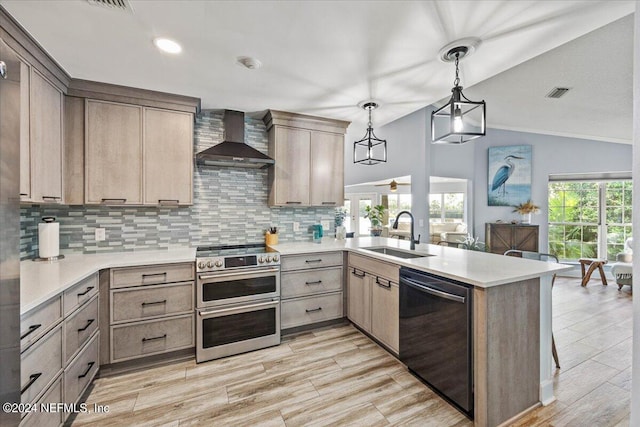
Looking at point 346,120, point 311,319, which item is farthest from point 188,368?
point 346,120

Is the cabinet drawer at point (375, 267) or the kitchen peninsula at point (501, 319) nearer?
the kitchen peninsula at point (501, 319)

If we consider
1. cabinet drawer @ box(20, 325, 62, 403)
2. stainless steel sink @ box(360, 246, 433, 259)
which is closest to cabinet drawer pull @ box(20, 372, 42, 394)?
cabinet drawer @ box(20, 325, 62, 403)

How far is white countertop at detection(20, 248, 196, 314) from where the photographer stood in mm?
1411

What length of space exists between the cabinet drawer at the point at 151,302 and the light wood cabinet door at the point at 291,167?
4.43 feet

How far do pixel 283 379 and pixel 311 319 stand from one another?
81 cm

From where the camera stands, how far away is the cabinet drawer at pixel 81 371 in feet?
5.38

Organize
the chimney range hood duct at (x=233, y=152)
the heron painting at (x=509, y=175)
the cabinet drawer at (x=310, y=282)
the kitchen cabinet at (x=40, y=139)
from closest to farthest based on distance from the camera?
the kitchen cabinet at (x=40, y=139) → the chimney range hood duct at (x=233, y=152) → the cabinet drawer at (x=310, y=282) → the heron painting at (x=509, y=175)

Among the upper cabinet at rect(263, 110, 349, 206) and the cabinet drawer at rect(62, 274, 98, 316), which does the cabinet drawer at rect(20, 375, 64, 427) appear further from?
the upper cabinet at rect(263, 110, 349, 206)

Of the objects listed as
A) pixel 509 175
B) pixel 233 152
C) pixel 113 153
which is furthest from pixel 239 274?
pixel 509 175

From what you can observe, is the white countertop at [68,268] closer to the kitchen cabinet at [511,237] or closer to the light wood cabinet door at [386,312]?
the light wood cabinet door at [386,312]

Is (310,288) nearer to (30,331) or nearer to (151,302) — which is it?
(151,302)

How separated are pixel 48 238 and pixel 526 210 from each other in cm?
765

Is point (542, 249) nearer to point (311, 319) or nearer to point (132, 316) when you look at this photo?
point (311, 319)

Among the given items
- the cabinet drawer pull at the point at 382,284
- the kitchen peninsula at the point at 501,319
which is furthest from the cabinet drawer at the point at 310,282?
the kitchen peninsula at the point at 501,319
